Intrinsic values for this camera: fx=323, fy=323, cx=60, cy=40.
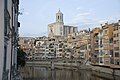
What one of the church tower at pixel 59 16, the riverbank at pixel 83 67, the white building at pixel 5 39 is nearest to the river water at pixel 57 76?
the riverbank at pixel 83 67

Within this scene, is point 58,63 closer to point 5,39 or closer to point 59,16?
point 59,16

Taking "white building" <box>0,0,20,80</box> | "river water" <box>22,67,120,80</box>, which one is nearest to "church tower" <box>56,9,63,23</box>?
"river water" <box>22,67,120,80</box>

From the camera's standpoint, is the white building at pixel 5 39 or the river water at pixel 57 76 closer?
the white building at pixel 5 39

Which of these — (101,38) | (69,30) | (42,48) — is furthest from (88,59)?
(69,30)

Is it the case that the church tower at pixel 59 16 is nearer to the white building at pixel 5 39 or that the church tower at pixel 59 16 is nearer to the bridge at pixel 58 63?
the bridge at pixel 58 63

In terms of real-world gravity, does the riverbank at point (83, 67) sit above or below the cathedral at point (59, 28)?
below

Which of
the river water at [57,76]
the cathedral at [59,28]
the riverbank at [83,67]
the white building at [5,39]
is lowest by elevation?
the river water at [57,76]

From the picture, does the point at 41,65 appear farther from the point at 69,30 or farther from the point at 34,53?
the point at 69,30

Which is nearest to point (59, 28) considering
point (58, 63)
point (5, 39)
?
point (58, 63)

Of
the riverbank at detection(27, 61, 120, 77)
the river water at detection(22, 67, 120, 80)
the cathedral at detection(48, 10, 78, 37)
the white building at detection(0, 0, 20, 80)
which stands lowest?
the river water at detection(22, 67, 120, 80)

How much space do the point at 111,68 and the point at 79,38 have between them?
164 ft

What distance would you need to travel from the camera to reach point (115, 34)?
57.1m

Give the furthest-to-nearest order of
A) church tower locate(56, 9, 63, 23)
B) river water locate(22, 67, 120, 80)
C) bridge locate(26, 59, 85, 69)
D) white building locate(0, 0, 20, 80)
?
church tower locate(56, 9, 63, 23) < bridge locate(26, 59, 85, 69) < river water locate(22, 67, 120, 80) < white building locate(0, 0, 20, 80)

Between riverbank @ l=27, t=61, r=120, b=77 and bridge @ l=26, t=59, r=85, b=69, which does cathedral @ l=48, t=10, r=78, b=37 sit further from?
riverbank @ l=27, t=61, r=120, b=77
